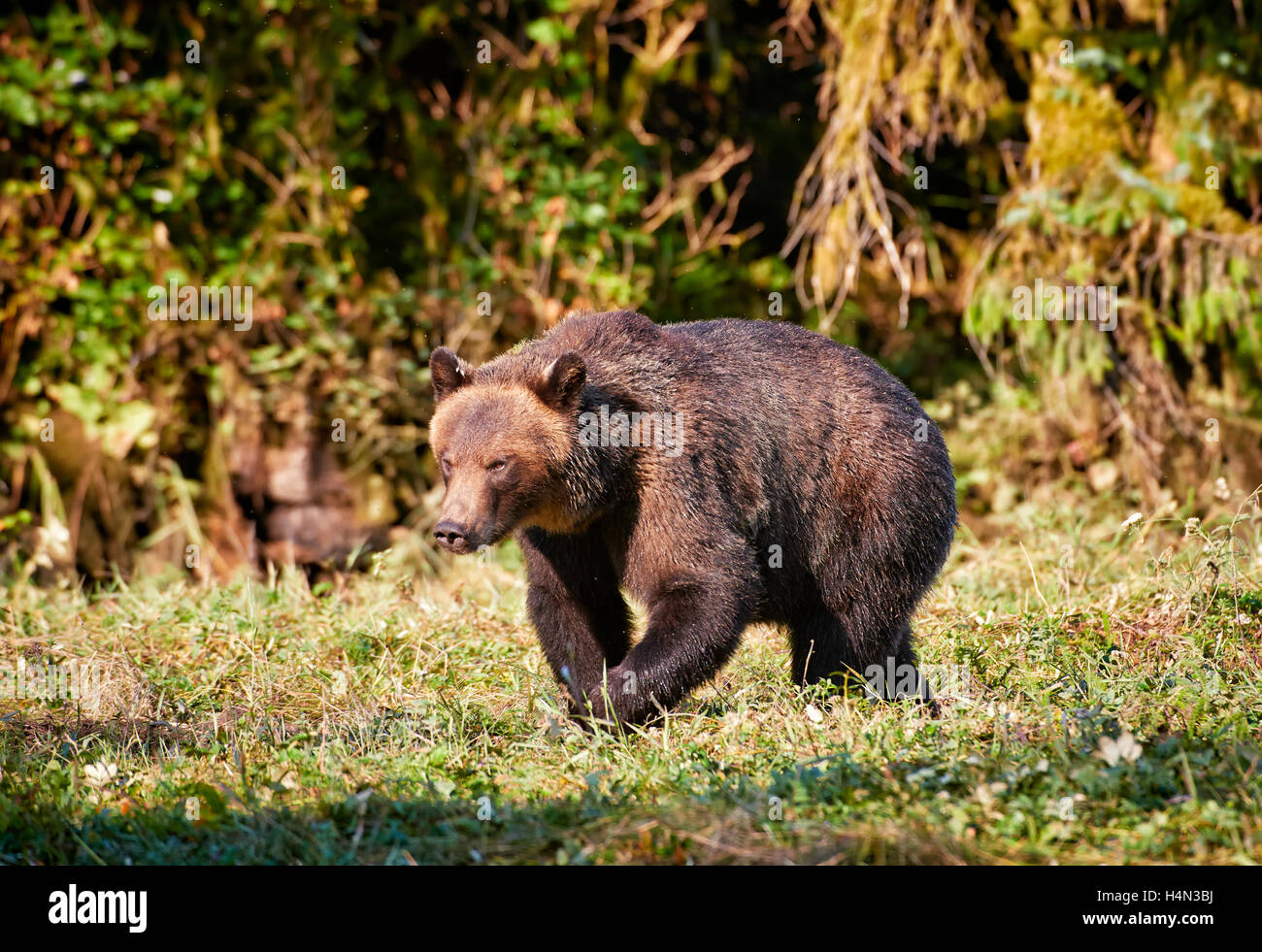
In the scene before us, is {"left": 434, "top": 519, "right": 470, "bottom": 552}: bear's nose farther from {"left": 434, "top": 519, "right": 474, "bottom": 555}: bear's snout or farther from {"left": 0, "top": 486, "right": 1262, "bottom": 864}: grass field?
{"left": 0, "top": 486, "right": 1262, "bottom": 864}: grass field

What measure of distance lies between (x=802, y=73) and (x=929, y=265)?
85.1 inches

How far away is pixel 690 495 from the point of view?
5461mm

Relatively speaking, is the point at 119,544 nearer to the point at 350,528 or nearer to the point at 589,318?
the point at 350,528

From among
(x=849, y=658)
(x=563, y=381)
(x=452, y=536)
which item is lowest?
(x=849, y=658)

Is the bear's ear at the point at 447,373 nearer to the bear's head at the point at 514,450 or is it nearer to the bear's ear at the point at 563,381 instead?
the bear's head at the point at 514,450

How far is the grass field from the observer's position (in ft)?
13.1

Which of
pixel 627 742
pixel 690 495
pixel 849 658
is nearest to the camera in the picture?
pixel 627 742

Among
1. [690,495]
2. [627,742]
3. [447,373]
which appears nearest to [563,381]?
[447,373]

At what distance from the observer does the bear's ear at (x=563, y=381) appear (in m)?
5.41

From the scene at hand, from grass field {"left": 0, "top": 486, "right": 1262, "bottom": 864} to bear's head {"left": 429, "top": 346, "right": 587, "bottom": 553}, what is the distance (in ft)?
2.77

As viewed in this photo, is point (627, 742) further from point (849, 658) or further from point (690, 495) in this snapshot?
point (849, 658)

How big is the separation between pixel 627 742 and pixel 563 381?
1473 millimetres

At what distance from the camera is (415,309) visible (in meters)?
11.5

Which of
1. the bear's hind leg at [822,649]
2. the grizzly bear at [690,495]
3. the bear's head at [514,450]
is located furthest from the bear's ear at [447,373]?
the bear's hind leg at [822,649]
